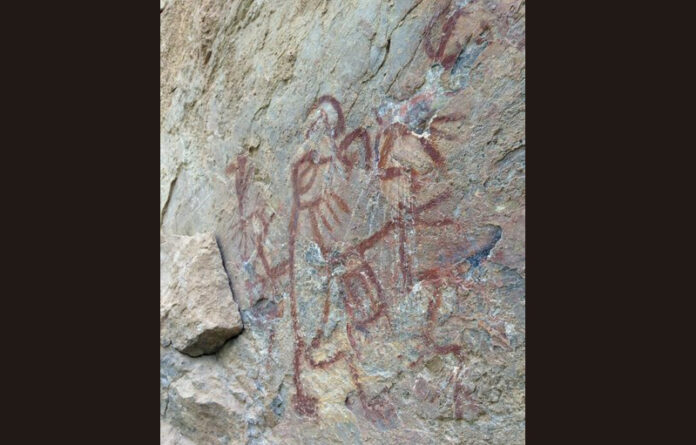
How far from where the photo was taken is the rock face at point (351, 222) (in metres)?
1.79

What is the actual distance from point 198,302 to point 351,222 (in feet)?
3.63

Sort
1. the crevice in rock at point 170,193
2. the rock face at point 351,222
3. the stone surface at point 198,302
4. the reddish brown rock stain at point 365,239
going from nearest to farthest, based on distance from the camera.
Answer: the rock face at point 351,222, the reddish brown rock stain at point 365,239, the stone surface at point 198,302, the crevice in rock at point 170,193

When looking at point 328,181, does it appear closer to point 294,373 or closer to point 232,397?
point 294,373

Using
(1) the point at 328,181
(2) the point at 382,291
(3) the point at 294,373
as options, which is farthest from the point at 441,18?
(3) the point at 294,373

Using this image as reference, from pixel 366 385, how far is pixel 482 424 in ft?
1.66

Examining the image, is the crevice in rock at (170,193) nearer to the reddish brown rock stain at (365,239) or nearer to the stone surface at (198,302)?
the stone surface at (198,302)

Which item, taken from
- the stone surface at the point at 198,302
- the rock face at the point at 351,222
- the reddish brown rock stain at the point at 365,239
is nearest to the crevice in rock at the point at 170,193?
the rock face at the point at 351,222

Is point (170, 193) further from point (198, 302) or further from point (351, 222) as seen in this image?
point (351, 222)

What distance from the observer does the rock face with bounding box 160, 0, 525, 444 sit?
1.79m

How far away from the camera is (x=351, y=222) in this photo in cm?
219

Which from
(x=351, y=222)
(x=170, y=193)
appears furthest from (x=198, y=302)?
(x=351, y=222)

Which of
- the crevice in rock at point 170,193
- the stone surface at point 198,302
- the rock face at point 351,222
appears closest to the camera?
the rock face at point 351,222

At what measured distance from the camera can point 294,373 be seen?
241cm

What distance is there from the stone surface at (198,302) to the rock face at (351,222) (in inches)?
0.5
